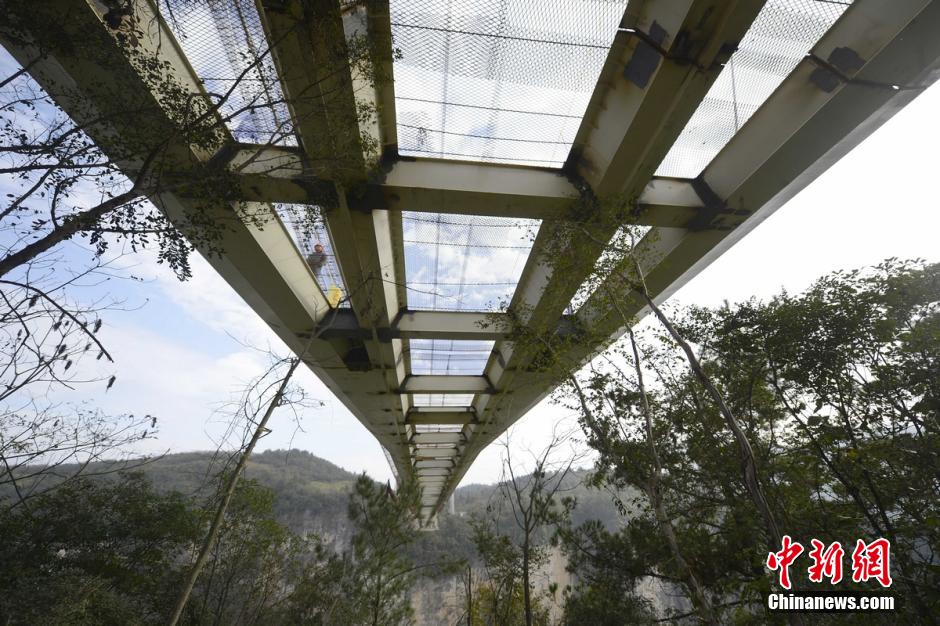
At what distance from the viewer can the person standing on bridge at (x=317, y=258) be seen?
186 inches

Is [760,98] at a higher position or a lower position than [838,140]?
higher

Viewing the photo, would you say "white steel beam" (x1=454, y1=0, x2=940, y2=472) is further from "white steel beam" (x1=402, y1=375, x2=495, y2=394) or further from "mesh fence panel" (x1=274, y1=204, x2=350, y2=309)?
"white steel beam" (x1=402, y1=375, x2=495, y2=394)

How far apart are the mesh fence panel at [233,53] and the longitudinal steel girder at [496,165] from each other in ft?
0.37

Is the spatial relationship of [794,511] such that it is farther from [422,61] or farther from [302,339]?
[302,339]

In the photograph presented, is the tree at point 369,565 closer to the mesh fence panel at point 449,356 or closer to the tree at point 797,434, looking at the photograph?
the mesh fence panel at point 449,356

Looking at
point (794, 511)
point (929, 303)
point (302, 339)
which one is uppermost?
point (302, 339)

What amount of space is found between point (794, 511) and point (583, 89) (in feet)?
16.6

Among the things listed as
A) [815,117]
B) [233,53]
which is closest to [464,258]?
[233,53]

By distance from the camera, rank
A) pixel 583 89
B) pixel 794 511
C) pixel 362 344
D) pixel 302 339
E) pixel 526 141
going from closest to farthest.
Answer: pixel 583 89, pixel 526 141, pixel 794 511, pixel 302 339, pixel 362 344

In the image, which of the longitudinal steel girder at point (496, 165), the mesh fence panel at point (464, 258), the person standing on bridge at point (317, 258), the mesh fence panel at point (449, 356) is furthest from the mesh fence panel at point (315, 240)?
A: the mesh fence panel at point (449, 356)

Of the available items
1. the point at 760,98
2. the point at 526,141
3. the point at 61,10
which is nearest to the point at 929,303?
the point at 760,98

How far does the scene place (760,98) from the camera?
126 inches

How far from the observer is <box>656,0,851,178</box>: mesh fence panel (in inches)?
102

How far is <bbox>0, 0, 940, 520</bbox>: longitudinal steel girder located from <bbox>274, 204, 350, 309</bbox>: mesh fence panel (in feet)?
0.42
